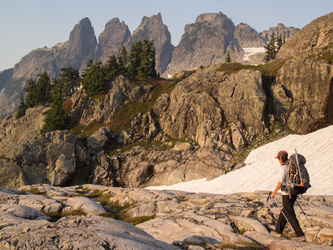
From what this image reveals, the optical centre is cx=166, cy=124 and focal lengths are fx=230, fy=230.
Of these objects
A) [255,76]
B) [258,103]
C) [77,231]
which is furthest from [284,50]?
[77,231]

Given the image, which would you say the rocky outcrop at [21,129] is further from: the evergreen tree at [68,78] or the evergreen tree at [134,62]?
A: the evergreen tree at [134,62]

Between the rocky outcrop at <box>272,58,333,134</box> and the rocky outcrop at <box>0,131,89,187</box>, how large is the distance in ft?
131

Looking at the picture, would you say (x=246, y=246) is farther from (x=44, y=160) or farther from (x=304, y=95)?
(x=304, y=95)

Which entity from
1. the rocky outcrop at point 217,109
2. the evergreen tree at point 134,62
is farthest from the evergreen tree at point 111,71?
the rocky outcrop at point 217,109

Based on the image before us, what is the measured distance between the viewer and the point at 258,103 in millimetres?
43531

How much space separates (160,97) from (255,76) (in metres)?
21.9

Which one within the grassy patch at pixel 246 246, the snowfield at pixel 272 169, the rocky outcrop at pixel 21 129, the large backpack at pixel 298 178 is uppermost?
the rocky outcrop at pixel 21 129

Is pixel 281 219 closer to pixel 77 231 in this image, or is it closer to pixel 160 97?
pixel 77 231

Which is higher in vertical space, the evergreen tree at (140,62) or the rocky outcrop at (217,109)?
the evergreen tree at (140,62)

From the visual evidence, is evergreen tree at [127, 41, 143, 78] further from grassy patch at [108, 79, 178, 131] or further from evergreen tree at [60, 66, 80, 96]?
evergreen tree at [60, 66, 80, 96]

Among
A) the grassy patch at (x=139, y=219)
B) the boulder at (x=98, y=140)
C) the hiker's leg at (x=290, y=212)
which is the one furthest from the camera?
the boulder at (x=98, y=140)

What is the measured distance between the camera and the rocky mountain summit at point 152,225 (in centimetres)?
759

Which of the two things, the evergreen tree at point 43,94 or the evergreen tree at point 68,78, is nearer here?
the evergreen tree at point 43,94

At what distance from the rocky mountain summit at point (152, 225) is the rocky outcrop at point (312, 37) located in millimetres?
52508
